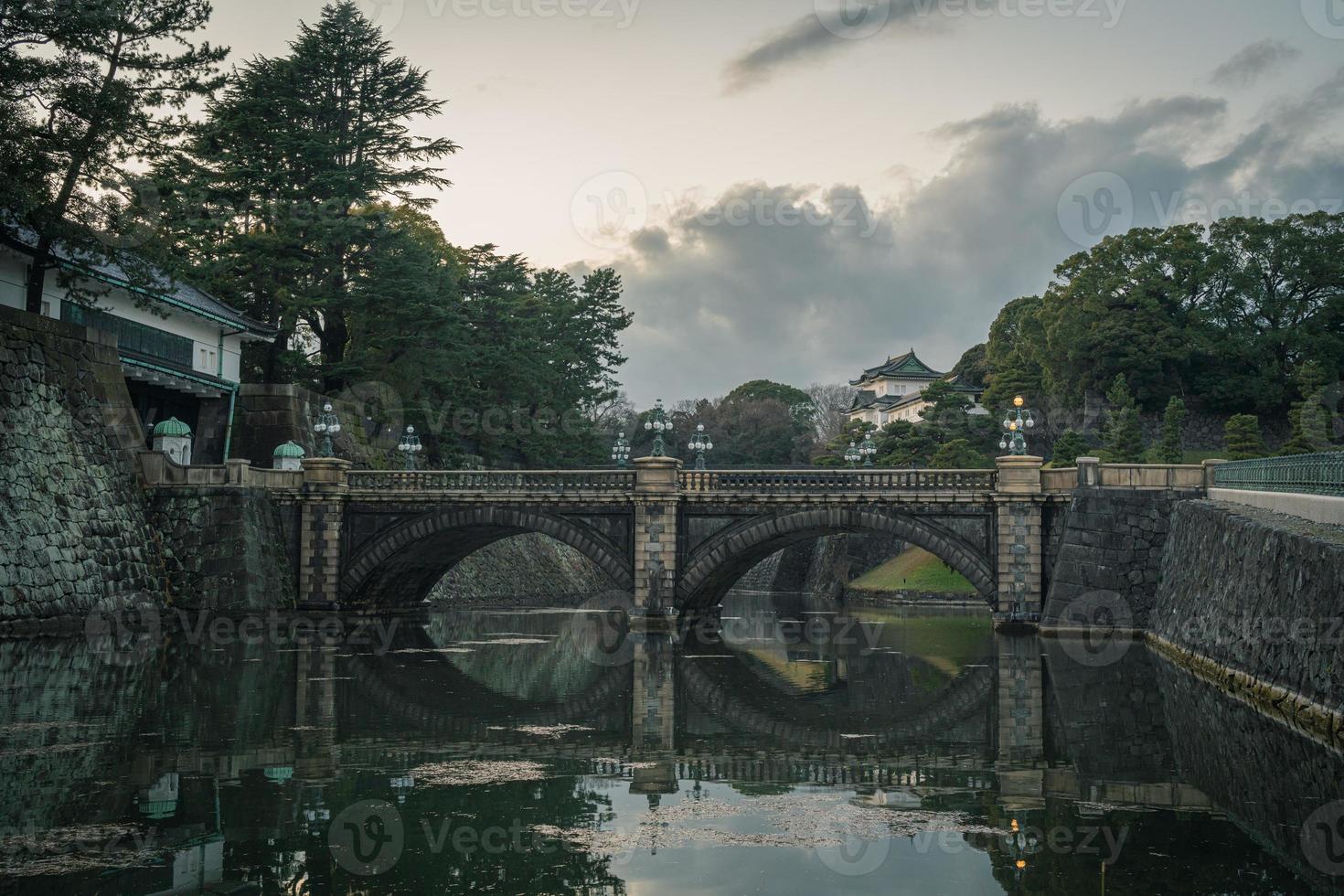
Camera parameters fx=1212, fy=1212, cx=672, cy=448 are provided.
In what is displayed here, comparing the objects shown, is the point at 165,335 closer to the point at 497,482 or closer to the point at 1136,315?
the point at 497,482

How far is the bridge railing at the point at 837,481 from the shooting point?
1732 inches

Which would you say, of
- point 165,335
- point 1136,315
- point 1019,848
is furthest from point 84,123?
point 1136,315

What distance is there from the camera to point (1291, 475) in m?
29.2

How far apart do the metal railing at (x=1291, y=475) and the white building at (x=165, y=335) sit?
125 ft

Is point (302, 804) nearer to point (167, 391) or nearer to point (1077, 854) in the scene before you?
point (1077, 854)

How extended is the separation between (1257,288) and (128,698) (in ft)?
231

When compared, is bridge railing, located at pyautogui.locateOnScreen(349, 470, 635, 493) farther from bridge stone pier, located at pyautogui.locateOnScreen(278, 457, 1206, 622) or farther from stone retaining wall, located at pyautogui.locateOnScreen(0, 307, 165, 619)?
stone retaining wall, located at pyautogui.locateOnScreen(0, 307, 165, 619)

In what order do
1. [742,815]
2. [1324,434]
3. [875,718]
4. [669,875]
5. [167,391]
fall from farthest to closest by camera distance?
[1324,434] < [167,391] < [875,718] < [742,815] < [669,875]

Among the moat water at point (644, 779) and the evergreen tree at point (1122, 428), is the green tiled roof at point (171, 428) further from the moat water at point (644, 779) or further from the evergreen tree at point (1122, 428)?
the evergreen tree at point (1122, 428)

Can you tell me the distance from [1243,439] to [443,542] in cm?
3942

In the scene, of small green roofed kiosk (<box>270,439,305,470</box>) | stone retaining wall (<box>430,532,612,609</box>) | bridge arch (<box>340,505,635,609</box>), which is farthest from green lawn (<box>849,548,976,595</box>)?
small green roofed kiosk (<box>270,439,305,470</box>)

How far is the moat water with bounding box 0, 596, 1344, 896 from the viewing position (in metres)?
14.1

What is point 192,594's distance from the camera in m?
46.5

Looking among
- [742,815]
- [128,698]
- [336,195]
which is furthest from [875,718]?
[336,195]
